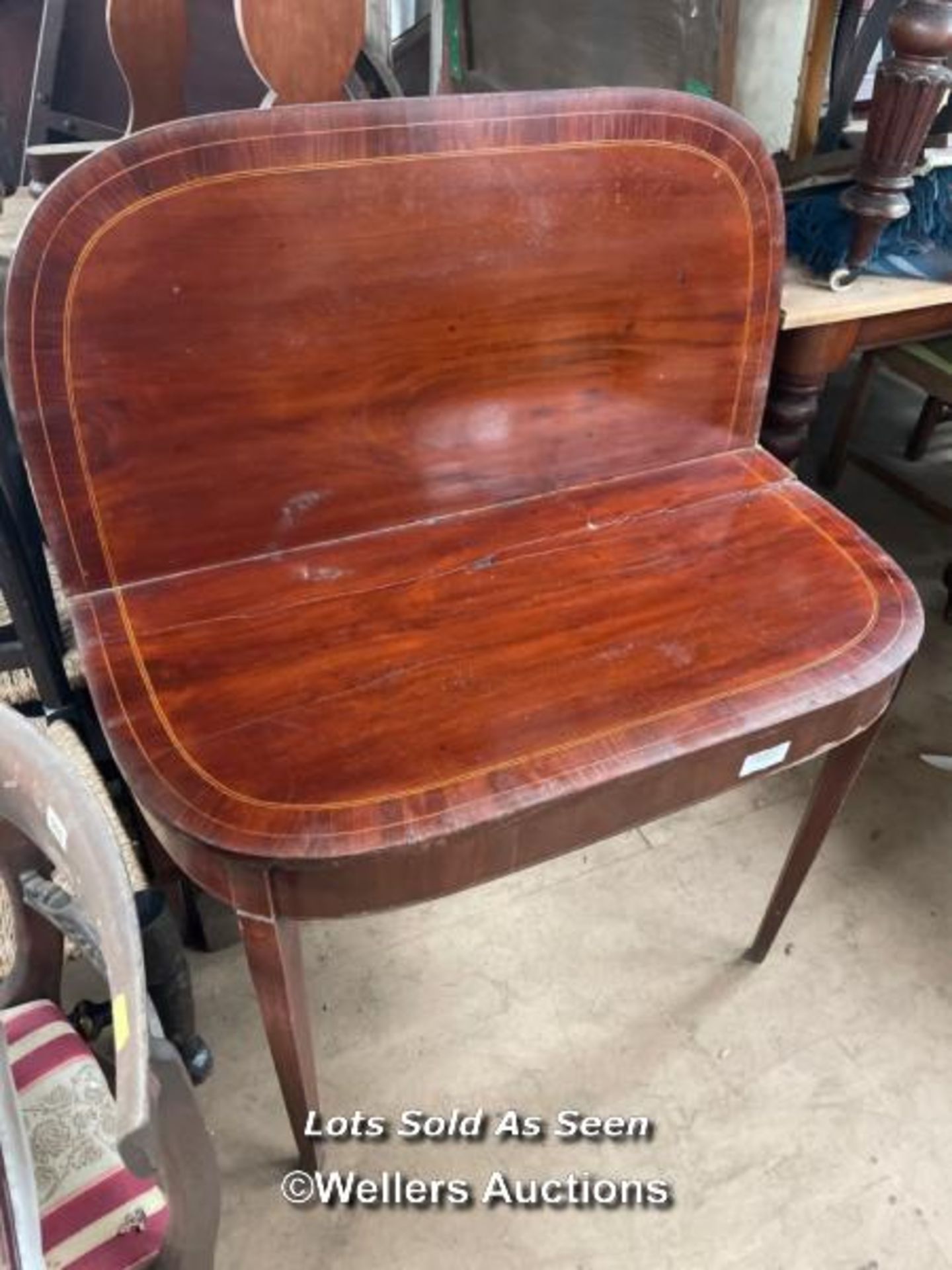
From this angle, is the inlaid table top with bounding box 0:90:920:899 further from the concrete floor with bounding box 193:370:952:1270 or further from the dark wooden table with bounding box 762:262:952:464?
the concrete floor with bounding box 193:370:952:1270

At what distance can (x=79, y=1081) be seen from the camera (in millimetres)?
795

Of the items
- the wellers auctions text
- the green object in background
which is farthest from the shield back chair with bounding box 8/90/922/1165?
the green object in background

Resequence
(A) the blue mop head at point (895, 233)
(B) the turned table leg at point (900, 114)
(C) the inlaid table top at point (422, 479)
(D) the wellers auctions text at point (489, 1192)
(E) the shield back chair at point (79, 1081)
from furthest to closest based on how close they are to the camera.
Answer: (A) the blue mop head at point (895, 233) < (D) the wellers auctions text at point (489, 1192) < (B) the turned table leg at point (900, 114) < (C) the inlaid table top at point (422, 479) < (E) the shield back chair at point (79, 1081)

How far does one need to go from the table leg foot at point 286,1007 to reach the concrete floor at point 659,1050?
0.15 metres

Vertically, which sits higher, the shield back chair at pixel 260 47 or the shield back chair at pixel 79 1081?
the shield back chair at pixel 260 47

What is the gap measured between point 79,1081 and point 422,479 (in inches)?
25.7

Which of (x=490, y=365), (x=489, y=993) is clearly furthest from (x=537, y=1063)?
(x=490, y=365)

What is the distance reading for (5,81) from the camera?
2.01 m

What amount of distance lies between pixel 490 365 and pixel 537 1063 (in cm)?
89

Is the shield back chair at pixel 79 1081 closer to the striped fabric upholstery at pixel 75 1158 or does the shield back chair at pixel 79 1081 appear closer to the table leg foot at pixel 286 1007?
the striped fabric upholstery at pixel 75 1158

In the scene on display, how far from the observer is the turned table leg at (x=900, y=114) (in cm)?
104

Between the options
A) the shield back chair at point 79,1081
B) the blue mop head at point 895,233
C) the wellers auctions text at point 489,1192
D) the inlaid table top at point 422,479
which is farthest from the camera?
the blue mop head at point 895,233

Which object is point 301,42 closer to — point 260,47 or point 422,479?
point 260,47

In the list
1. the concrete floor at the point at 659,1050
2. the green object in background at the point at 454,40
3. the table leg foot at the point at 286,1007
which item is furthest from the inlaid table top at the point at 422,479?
the green object in background at the point at 454,40
